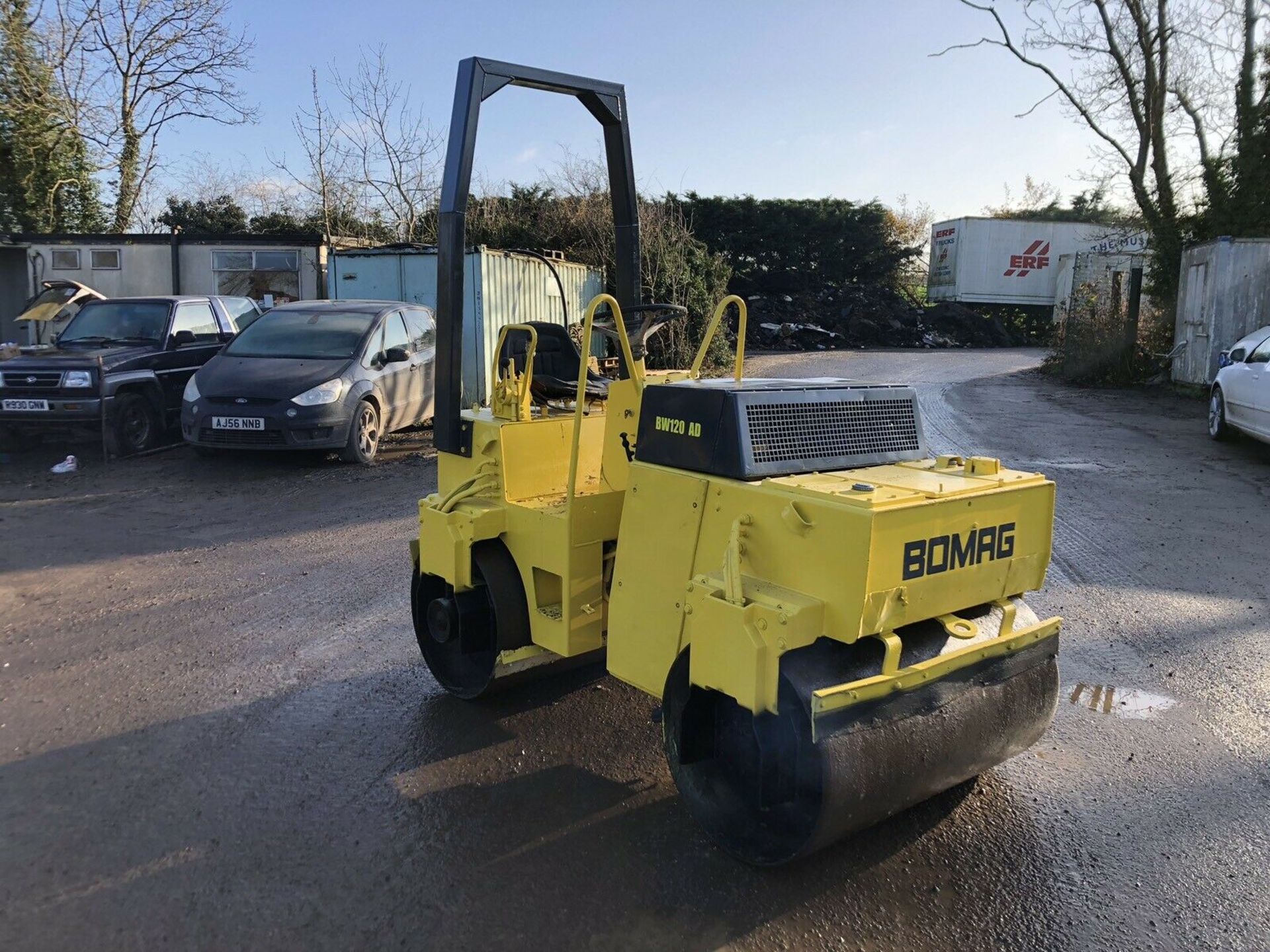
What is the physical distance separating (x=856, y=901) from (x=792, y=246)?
34.6 m

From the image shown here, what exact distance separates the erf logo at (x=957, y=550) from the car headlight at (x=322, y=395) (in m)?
7.54

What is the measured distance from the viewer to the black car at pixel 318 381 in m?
9.12

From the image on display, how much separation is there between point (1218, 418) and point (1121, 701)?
8.88 m

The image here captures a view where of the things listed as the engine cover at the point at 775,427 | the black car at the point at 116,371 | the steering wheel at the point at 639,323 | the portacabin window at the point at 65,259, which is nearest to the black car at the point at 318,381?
the black car at the point at 116,371

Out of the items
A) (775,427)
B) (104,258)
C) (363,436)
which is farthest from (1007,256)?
(775,427)

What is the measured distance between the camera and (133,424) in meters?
10.1

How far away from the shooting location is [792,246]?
35562mm

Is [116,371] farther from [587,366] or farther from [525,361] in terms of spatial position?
[587,366]

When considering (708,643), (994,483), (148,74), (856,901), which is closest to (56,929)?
(708,643)

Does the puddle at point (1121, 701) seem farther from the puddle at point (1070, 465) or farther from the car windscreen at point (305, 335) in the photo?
the car windscreen at point (305, 335)

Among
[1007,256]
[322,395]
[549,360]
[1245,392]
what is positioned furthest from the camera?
[1007,256]

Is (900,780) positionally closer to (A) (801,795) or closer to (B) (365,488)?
(A) (801,795)

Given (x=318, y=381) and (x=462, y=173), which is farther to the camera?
(x=318, y=381)

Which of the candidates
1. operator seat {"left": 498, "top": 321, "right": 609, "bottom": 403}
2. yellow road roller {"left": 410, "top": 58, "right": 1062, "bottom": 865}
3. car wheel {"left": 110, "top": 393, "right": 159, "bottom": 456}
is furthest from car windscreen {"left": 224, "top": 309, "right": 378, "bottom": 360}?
yellow road roller {"left": 410, "top": 58, "right": 1062, "bottom": 865}
